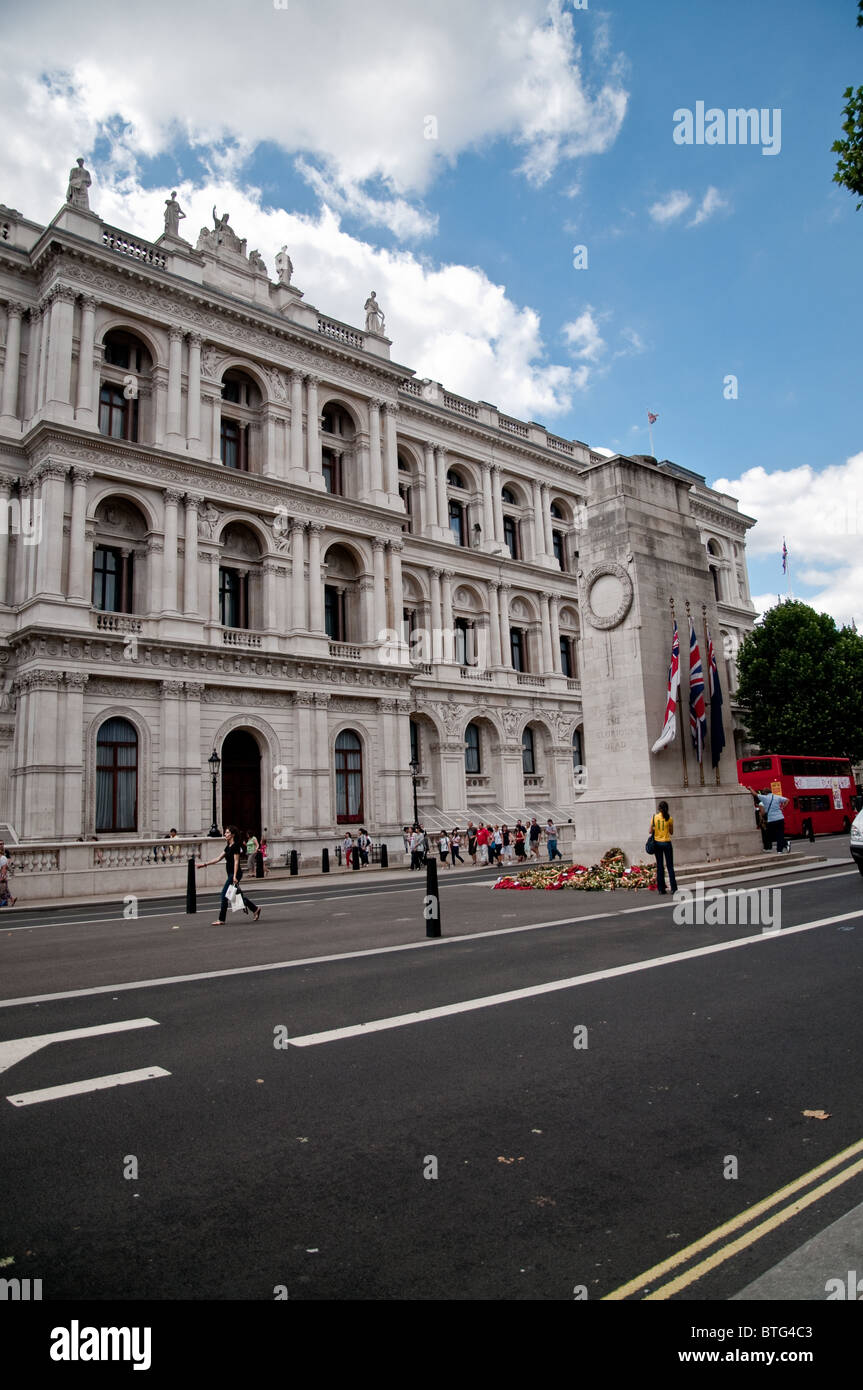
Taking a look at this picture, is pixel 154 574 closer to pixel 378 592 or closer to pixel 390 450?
pixel 378 592

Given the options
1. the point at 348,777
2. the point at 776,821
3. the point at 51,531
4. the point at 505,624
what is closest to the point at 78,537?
the point at 51,531

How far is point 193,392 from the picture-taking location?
1364 inches

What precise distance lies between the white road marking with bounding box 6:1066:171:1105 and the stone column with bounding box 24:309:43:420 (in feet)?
105

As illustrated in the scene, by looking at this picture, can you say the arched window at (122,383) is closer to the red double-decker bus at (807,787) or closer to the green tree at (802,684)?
the red double-decker bus at (807,787)

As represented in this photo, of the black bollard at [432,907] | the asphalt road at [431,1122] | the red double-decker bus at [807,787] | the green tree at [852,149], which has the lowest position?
the asphalt road at [431,1122]

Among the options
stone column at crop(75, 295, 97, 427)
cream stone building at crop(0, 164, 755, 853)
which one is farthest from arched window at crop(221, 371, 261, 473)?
stone column at crop(75, 295, 97, 427)

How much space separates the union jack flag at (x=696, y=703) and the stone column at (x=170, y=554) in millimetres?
20604

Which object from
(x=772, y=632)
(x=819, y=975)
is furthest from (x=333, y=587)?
(x=819, y=975)

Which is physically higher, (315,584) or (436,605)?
(436,605)

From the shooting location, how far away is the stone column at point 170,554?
1291 inches

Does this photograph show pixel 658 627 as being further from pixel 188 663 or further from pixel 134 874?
pixel 188 663

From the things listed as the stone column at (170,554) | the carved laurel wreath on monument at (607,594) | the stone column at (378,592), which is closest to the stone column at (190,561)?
the stone column at (170,554)

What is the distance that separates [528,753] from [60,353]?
30.6 m

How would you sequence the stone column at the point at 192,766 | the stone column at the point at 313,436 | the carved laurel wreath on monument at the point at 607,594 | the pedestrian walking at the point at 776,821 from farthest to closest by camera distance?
the stone column at the point at 313,436, the stone column at the point at 192,766, the pedestrian walking at the point at 776,821, the carved laurel wreath on monument at the point at 607,594
